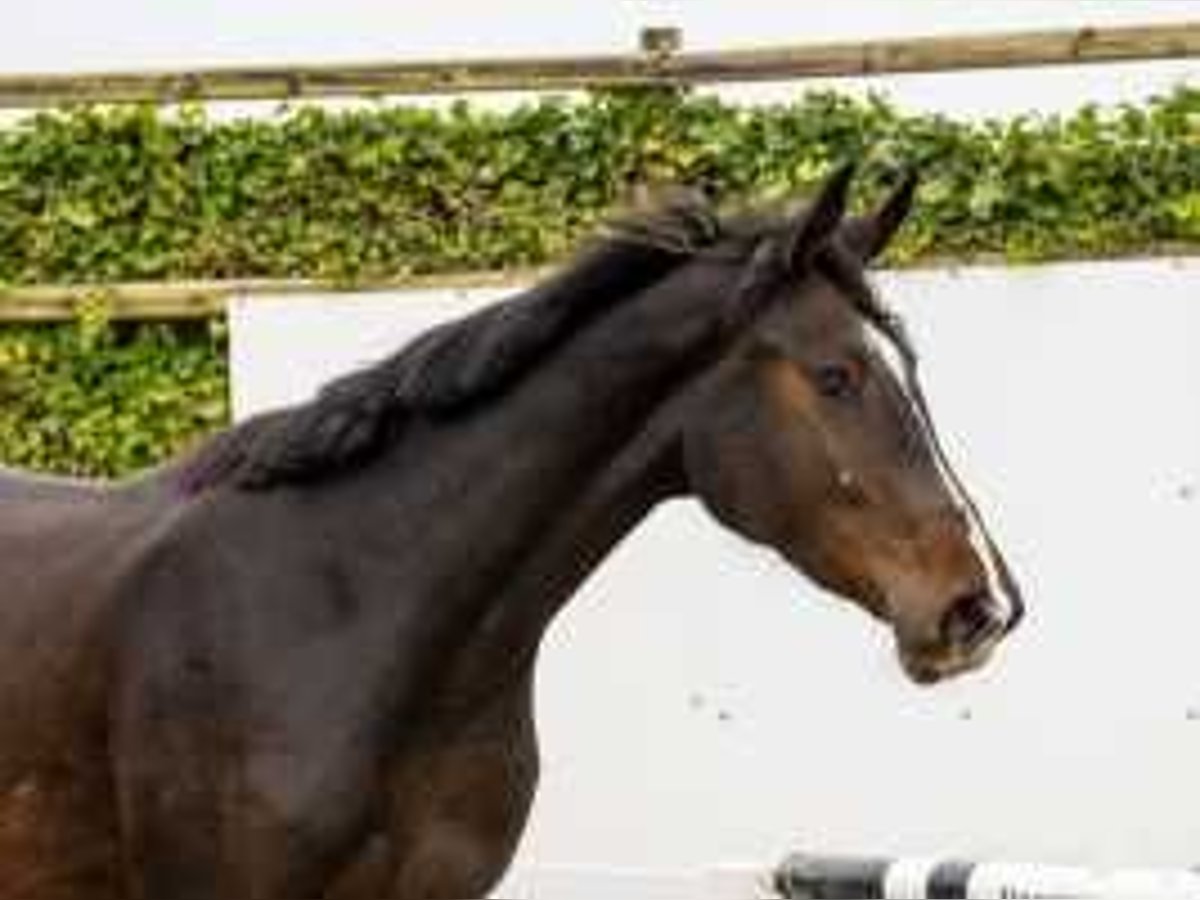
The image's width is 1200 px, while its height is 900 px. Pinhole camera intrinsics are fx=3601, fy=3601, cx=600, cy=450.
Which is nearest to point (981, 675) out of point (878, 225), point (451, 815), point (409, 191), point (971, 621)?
point (409, 191)

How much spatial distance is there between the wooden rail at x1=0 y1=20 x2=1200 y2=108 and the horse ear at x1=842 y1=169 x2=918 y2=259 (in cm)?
327

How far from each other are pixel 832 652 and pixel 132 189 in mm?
2248

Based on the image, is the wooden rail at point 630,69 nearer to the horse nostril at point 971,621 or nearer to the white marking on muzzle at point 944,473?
the white marking on muzzle at point 944,473

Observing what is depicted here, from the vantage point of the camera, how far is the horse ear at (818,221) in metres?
5.33

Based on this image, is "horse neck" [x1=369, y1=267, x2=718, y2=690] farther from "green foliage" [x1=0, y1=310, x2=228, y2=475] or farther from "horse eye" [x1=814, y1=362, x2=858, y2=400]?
"green foliage" [x1=0, y1=310, x2=228, y2=475]

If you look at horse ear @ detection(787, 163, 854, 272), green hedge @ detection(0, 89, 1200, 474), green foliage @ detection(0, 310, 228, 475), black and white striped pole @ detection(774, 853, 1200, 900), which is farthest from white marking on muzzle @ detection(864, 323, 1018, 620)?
green foliage @ detection(0, 310, 228, 475)

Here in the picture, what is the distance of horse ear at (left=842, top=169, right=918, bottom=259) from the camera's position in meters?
5.46

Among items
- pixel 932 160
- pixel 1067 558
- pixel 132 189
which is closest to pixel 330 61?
pixel 132 189

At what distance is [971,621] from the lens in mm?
5145

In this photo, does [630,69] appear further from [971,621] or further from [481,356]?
[971,621]

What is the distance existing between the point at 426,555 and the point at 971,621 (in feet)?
2.90

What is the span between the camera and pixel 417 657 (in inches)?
214

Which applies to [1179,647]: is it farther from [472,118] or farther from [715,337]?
[715,337]

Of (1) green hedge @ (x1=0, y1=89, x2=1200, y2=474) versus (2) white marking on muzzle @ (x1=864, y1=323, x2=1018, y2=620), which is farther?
(1) green hedge @ (x1=0, y1=89, x2=1200, y2=474)
